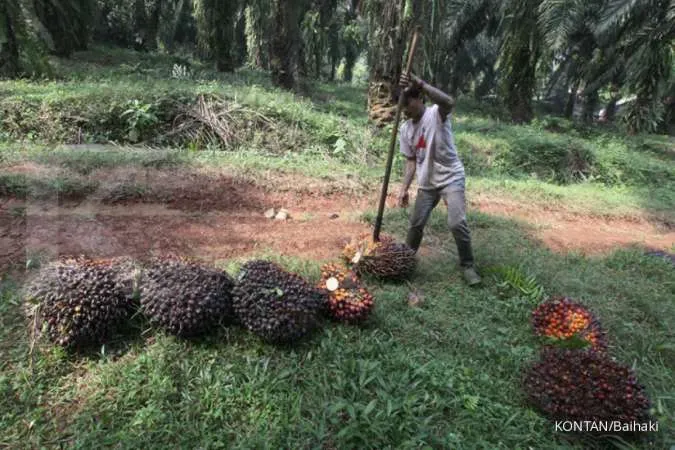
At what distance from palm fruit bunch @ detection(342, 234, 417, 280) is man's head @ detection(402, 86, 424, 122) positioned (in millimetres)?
1075

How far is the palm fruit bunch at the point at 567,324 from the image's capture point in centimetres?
305

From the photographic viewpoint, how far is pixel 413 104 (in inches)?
146

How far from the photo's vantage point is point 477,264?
169 inches

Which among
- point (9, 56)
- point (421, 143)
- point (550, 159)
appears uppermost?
point (9, 56)

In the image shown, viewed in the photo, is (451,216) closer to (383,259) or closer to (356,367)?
(383,259)

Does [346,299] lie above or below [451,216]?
below

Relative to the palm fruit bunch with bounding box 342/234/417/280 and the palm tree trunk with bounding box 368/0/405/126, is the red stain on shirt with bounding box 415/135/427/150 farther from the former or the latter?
the palm tree trunk with bounding box 368/0/405/126

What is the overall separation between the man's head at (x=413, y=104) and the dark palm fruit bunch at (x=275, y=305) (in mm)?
1699

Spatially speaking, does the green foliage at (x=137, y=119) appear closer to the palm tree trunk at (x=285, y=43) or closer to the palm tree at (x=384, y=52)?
the palm tree at (x=384, y=52)

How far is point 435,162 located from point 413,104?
1.66ft

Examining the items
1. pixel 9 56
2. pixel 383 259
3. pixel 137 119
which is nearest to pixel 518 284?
pixel 383 259

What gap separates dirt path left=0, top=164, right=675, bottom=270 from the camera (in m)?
3.96

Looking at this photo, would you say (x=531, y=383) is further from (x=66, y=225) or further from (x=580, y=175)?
(x=580, y=175)

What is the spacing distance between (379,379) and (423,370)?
0.30 m
